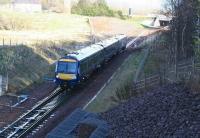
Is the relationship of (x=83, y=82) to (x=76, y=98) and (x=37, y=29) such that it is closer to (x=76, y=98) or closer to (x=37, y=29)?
(x=76, y=98)

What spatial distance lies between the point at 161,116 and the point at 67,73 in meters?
16.9

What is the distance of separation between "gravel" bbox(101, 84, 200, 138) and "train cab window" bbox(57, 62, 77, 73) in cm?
1261

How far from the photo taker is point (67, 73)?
3244 centimetres

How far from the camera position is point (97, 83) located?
35.4m

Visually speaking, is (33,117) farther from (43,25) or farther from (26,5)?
(26,5)

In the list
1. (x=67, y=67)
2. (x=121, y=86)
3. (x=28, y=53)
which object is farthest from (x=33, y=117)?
(x=28, y=53)

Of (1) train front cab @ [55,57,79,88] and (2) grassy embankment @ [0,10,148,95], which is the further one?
(2) grassy embankment @ [0,10,148,95]

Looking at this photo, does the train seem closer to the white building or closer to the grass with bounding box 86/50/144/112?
the grass with bounding box 86/50/144/112

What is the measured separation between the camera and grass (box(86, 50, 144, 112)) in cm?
2698

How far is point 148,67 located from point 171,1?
745 cm

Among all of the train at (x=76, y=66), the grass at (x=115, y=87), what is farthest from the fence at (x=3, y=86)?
the grass at (x=115, y=87)

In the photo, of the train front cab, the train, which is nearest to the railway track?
the train front cab

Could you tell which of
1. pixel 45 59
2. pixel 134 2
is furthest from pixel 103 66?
pixel 134 2

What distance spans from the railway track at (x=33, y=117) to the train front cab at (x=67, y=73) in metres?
0.77
